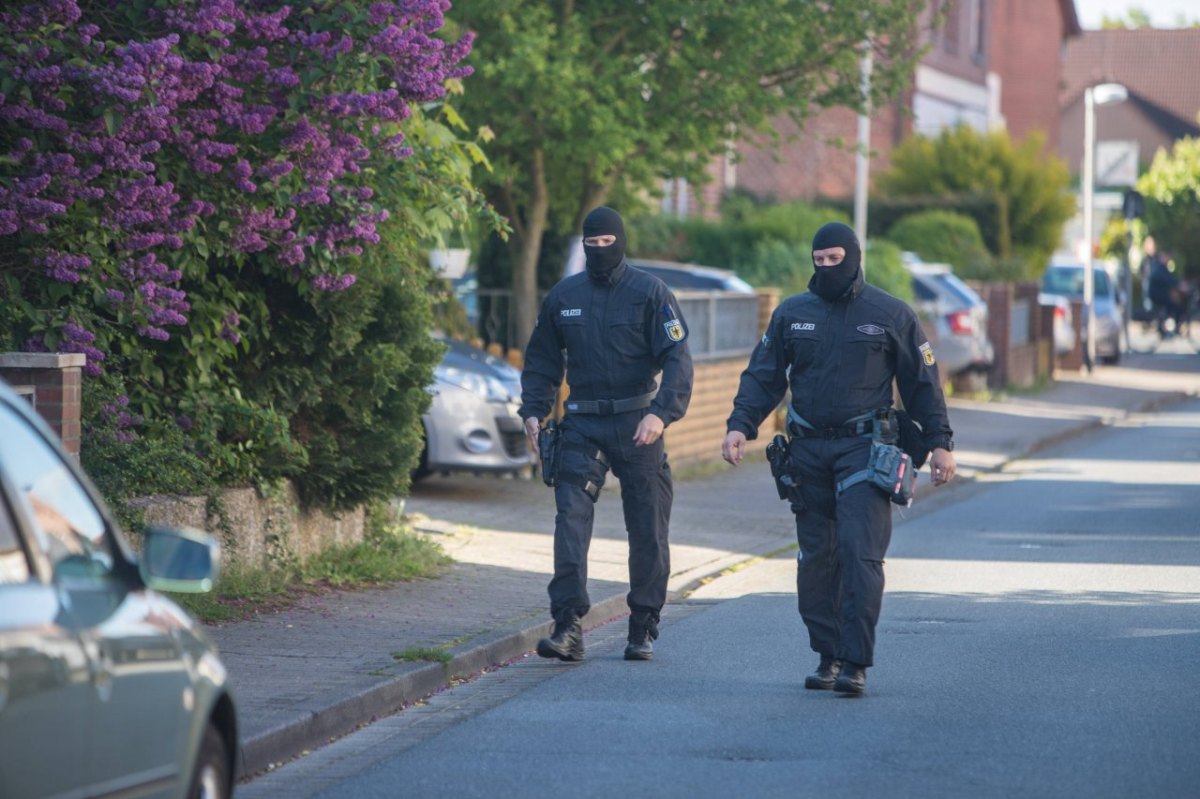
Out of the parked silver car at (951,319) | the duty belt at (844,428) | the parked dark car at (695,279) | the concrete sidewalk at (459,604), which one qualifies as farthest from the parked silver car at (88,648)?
the parked silver car at (951,319)

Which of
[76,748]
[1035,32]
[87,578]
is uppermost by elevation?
[1035,32]

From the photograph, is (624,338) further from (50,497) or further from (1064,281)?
(1064,281)

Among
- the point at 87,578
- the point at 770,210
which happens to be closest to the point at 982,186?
the point at 770,210

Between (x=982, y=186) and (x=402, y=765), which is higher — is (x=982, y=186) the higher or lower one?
the higher one

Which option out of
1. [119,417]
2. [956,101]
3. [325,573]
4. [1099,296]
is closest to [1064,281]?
[1099,296]

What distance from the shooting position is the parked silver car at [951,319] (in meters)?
25.6

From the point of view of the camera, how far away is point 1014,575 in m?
11.6

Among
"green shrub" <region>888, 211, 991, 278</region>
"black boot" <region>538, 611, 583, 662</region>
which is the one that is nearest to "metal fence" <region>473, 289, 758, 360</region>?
"black boot" <region>538, 611, 583, 662</region>

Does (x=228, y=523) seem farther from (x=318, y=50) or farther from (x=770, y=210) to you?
(x=770, y=210)

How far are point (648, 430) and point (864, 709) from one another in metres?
1.61

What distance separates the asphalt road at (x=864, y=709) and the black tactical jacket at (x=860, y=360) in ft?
3.76

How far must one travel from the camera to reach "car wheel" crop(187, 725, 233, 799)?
4781 mm

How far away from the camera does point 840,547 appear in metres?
7.76

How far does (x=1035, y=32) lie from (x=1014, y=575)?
1858 inches
